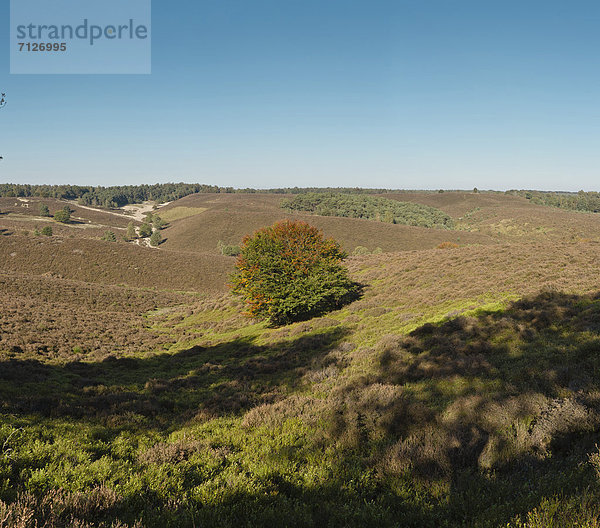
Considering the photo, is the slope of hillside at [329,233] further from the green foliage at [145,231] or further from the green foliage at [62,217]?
the green foliage at [62,217]

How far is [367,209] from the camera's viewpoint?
15362 cm

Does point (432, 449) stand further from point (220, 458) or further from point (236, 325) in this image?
point (236, 325)

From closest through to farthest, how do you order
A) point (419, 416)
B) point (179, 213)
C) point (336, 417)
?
point (419, 416), point (336, 417), point (179, 213)

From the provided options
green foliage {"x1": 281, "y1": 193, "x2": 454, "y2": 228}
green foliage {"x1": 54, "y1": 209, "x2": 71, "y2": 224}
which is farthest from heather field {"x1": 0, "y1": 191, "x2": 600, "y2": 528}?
green foliage {"x1": 54, "y1": 209, "x2": 71, "y2": 224}

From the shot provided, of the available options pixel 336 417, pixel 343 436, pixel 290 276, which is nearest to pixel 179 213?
pixel 290 276

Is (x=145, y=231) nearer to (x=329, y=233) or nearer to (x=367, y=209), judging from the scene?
(x=329, y=233)

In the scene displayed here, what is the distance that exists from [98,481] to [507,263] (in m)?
28.6

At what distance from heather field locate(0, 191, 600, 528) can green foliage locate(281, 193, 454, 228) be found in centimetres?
12477

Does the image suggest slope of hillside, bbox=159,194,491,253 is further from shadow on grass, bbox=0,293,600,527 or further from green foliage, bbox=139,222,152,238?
shadow on grass, bbox=0,293,600,527

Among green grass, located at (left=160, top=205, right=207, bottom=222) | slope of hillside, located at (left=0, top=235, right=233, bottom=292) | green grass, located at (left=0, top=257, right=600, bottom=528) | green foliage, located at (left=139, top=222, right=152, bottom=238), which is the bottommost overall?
slope of hillside, located at (left=0, top=235, right=233, bottom=292)

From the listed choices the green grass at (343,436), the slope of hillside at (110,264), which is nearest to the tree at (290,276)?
the green grass at (343,436)

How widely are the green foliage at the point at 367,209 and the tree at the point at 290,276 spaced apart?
4581 inches

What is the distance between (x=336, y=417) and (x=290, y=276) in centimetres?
1802

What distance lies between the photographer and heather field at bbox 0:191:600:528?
173 inches
